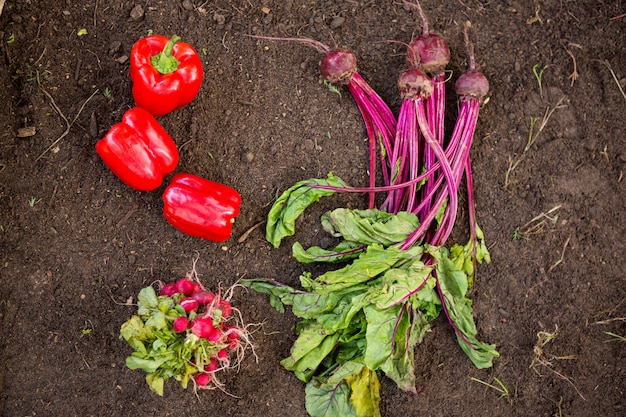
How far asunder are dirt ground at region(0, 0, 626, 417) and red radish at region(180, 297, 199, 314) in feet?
0.92

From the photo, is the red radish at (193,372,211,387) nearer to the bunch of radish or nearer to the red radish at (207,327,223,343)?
the bunch of radish

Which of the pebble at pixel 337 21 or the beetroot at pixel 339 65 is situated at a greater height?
Answer: the pebble at pixel 337 21

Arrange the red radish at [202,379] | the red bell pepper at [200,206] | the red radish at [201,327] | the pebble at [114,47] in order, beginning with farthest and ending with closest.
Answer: the pebble at [114,47], the red bell pepper at [200,206], the red radish at [202,379], the red radish at [201,327]

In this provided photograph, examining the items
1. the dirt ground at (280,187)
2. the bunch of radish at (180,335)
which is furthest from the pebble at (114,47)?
the bunch of radish at (180,335)

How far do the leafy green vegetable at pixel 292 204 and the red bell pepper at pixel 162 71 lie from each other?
564mm

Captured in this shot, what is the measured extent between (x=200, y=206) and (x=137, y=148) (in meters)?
0.33

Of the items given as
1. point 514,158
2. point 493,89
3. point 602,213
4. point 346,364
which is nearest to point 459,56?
point 493,89

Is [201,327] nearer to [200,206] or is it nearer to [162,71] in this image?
[200,206]

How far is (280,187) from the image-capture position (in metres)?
2.97

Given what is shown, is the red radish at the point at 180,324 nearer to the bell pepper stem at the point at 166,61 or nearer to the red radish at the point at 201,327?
the red radish at the point at 201,327

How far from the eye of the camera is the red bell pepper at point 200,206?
9.17 feet

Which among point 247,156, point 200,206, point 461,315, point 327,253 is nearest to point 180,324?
point 200,206

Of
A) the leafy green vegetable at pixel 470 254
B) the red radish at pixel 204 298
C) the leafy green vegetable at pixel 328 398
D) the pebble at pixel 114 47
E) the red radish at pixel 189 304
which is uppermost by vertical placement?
the pebble at pixel 114 47

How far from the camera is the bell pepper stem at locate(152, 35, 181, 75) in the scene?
2.69m
